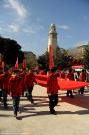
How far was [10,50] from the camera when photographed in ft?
282

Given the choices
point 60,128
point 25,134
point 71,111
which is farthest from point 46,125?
point 71,111

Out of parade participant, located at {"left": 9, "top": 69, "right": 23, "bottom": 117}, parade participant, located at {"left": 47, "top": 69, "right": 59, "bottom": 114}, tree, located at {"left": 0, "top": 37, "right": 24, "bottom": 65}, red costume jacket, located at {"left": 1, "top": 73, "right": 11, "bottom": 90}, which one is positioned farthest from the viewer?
tree, located at {"left": 0, "top": 37, "right": 24, "bottom": 65}

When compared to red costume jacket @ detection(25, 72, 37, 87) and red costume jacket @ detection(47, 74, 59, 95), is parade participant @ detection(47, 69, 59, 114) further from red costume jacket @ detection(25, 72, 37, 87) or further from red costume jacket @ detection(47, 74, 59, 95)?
red costume jacket @ detection(25, 72, 37, 87)

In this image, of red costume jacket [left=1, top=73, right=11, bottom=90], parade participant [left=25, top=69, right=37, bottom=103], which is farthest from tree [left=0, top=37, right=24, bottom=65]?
red costume jacket [left=1, top=73, right=11, bottom=90]

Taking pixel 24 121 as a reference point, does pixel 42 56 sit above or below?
above

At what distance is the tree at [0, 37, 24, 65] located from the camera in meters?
83.5

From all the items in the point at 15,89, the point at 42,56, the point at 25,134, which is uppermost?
the point at 42,56

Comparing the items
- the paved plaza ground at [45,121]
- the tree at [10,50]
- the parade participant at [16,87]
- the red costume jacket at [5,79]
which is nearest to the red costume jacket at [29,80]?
the red costume jacket at [5,79]

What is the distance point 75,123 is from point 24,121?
5.62ft

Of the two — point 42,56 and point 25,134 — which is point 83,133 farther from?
point 42,56

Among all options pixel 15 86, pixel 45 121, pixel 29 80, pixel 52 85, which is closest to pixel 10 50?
pixel 29 80

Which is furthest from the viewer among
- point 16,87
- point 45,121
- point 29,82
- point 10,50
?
point 10,50

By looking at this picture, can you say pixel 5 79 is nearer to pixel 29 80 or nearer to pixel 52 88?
pixel 29 80

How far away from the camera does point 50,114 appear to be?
1388cm
